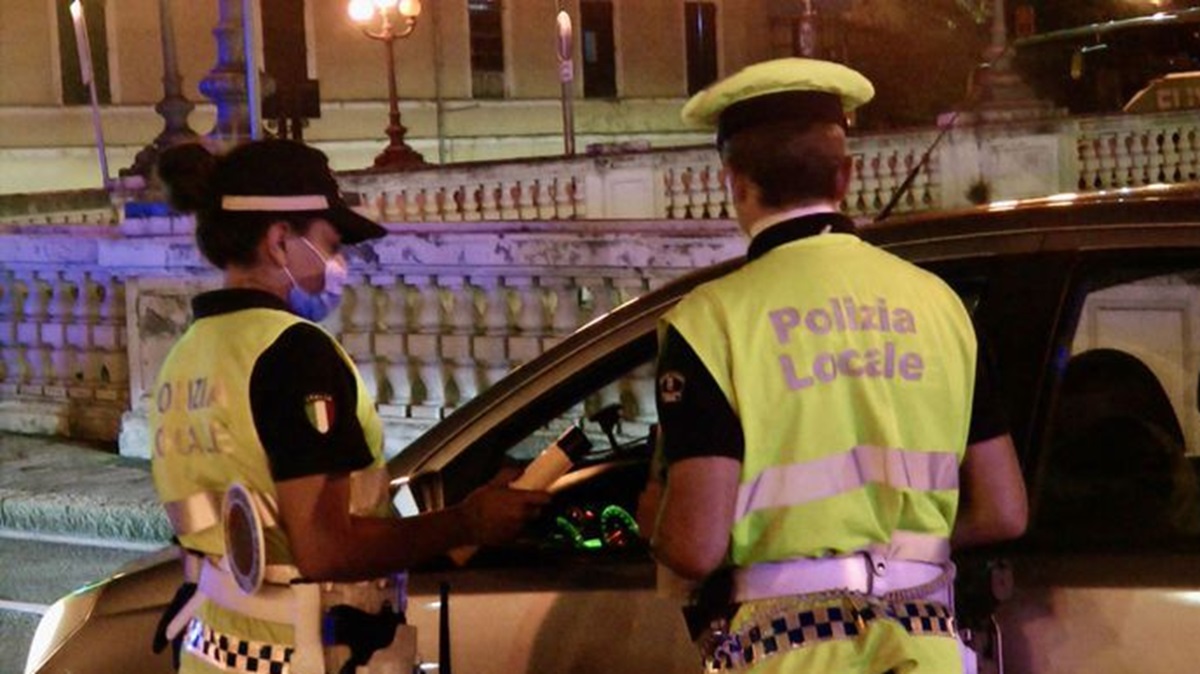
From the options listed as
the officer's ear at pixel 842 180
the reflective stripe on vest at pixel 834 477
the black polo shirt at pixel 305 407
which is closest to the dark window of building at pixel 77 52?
the black polo shirt at pixel 305 407

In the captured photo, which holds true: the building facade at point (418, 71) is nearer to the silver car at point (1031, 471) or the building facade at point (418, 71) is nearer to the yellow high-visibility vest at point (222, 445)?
the silver car at point (1031, 471)

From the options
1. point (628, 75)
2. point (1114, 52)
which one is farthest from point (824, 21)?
point (1114, 52)

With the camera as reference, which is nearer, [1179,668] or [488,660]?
[1179,668]

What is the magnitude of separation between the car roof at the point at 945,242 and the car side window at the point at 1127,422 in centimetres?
9

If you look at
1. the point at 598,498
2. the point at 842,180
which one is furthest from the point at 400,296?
the point at 842,180

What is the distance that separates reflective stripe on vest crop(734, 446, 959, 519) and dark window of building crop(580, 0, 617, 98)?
121 ft

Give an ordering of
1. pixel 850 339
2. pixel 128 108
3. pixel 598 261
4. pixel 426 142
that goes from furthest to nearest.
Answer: pixel 426 142 < pixel 128 108 < pixel 598 261 < pixel 850 339

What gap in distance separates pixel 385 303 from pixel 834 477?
6.67 meters

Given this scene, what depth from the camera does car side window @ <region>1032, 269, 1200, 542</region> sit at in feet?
9.32

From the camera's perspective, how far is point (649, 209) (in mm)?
21891

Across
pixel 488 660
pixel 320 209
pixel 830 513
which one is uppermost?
pixel 320 209

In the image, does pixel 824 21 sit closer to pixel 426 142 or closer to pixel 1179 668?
pixel 426 142

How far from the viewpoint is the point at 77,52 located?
104 ft

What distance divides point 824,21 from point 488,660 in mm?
33976
